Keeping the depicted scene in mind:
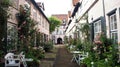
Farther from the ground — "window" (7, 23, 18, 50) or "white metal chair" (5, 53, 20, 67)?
"window" (7, 23, 18, 50)

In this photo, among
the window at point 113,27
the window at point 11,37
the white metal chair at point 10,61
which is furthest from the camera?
the window at point 11,37

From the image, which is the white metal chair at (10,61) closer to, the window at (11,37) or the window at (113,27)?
the window at (11,37)

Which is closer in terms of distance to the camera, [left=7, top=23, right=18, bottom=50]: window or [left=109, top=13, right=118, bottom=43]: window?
[left=109, top=13, right=118, bottom=43]: window

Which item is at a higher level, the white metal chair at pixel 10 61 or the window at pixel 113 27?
the window at pixel 113 27

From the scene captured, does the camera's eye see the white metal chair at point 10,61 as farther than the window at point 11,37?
No

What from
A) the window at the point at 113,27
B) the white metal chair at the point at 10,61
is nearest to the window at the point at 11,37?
the white metal chair at the point at 10,61

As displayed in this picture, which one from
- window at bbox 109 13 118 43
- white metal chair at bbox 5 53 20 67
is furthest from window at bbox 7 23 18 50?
window at bbox 109 13 118 43

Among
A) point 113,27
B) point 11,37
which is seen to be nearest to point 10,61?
point 11,37

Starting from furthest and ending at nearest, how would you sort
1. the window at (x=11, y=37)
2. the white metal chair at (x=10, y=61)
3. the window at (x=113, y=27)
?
the window at (x=11, y=37) < the white metal chair at (x=10, y=61) < the window at (x=113, y=27)

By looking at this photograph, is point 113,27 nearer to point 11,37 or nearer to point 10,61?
point 10,61

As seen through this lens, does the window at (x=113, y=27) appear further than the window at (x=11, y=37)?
No

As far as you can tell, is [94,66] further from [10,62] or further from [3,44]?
[3,44]

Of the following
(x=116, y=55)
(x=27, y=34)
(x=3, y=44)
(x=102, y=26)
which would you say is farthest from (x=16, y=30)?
(x=116, y=55)

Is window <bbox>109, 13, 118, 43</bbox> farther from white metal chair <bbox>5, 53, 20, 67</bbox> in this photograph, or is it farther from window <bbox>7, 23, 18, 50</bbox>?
window <bbox>7, 23, 18, 50</bbox>
